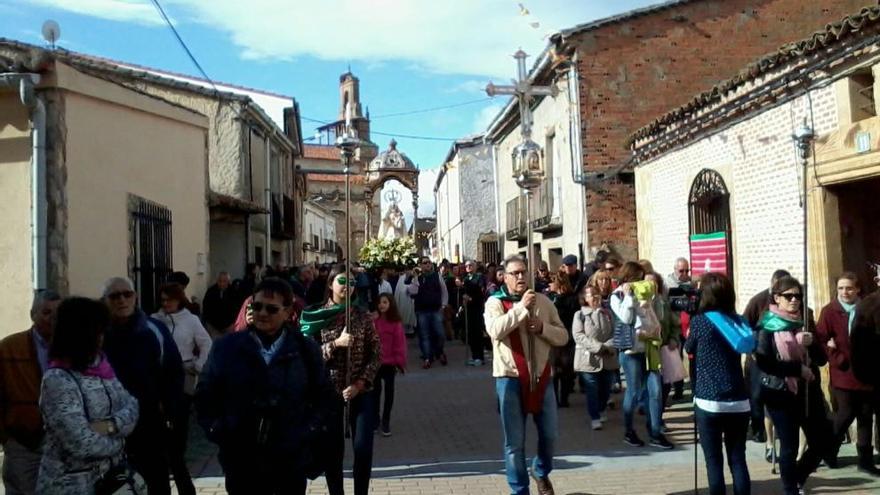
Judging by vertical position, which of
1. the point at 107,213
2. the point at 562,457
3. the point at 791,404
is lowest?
the point at 562,457

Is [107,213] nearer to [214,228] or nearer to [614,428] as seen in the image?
[614,428]

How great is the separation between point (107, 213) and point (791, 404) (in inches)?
294

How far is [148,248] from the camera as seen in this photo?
1101 centimetres

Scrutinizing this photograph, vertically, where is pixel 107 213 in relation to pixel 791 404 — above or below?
above

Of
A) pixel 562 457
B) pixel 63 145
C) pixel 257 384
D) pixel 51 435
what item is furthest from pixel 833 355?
pixel 63 145

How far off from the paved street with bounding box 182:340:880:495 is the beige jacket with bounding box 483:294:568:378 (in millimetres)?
1157

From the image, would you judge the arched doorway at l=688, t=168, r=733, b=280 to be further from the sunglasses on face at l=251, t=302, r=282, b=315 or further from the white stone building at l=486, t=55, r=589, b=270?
the sunglasses on face at l=251, t=302, r=282, b=315

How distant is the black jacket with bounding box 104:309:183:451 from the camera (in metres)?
5.28

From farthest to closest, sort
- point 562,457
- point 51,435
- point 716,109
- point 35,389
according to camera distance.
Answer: point 716,109, point 562,457, point 35,389, point 51,435

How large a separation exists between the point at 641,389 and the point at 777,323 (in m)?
2.73

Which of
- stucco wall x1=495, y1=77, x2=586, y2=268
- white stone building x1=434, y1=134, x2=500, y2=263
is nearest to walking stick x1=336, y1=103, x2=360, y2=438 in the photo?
stucco wall x1=495, y1=77, x2=586, y2=268

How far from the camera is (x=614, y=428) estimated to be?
29.1ft

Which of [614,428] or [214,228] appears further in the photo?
[214,228]

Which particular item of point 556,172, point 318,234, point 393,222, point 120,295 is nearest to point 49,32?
point 120,295
